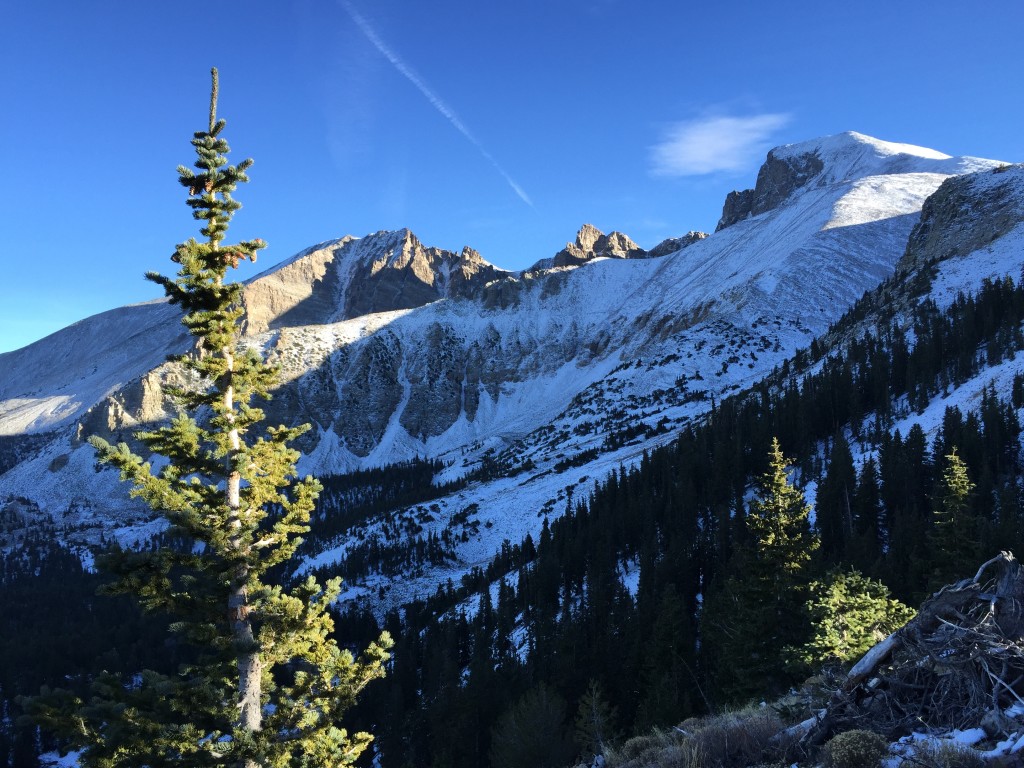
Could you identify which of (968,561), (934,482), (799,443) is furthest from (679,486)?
(968,561)

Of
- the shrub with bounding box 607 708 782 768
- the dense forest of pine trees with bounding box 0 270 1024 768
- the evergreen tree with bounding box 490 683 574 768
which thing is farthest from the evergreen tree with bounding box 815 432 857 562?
the shrub with bounding box 607 708 782 768

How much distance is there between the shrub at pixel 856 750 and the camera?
7223 mm

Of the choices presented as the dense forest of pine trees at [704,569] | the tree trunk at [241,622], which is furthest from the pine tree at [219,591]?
the dense forest of pine trees at [704,569]

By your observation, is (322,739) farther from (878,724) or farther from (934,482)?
(934,482)

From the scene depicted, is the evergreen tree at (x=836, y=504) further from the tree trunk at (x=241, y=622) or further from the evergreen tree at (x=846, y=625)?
the tree trunk at (x=241, y=622)

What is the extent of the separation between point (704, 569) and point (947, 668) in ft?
180

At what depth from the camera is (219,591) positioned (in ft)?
40.3

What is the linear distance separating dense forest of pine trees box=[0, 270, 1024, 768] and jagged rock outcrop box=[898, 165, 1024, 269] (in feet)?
121

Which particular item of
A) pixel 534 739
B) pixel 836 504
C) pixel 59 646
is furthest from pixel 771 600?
pixel 59 646

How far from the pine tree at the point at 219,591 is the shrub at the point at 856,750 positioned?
338 inches

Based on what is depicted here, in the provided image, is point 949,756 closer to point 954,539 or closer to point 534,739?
point 534,739

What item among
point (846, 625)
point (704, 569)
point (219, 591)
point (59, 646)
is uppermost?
point (219, 591)

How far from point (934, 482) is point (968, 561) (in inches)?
1176

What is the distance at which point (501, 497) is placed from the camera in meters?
132
